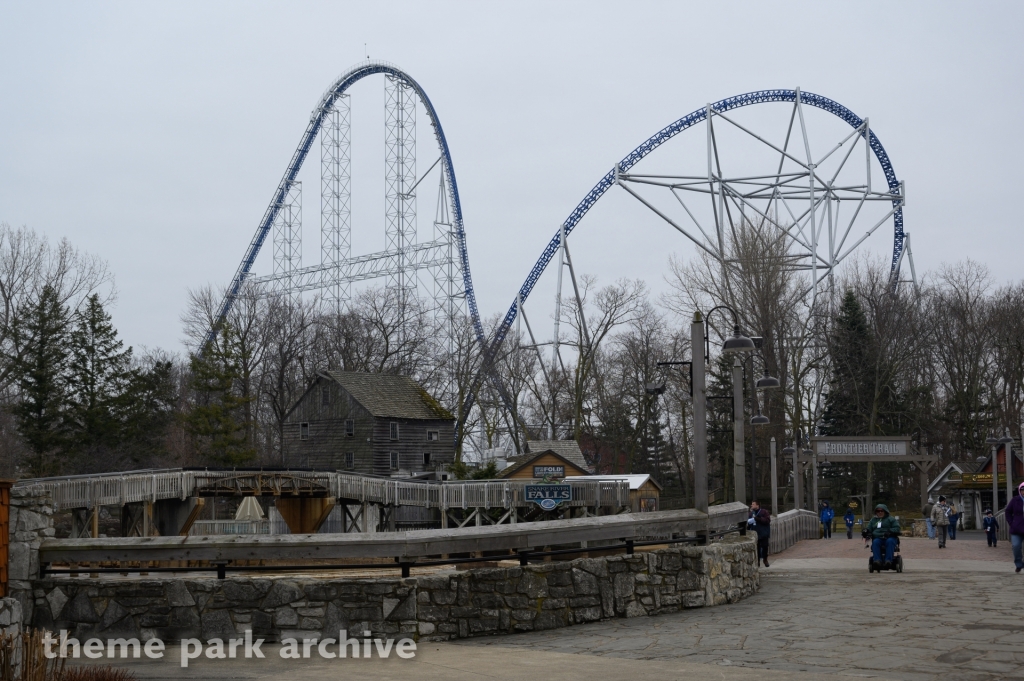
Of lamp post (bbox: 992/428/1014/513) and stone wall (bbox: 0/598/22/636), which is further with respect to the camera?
lamp post (bbox: 992/428/1014/513)

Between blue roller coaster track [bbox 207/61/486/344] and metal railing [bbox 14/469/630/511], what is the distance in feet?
69.4

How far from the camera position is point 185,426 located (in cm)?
5250

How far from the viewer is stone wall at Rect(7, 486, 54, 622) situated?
31.7ft

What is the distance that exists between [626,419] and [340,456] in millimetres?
19893

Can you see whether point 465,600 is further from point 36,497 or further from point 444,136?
point 444,136

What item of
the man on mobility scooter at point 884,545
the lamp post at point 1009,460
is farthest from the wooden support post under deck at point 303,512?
the man on mobility scooter at point 884,545

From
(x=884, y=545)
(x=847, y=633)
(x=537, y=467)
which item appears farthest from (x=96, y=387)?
(x=847, y=633)

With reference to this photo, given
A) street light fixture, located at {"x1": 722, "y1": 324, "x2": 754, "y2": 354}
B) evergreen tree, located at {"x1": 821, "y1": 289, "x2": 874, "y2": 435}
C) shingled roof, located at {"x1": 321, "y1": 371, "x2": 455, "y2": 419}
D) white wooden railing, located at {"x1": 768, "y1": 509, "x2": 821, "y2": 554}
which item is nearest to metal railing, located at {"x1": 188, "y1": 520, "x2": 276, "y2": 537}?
shingled roof, located at {"x1": 321, "y1": 371, "x2": 455, "y2": 419}

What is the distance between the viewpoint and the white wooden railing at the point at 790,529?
23984mm

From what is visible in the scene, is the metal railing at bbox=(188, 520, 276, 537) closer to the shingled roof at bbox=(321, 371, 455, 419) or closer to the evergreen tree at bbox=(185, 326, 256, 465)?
the evergreen tree at bbox=(185, 326, 256, 465)

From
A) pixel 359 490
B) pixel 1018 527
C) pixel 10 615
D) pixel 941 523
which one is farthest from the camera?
pixel 359 490

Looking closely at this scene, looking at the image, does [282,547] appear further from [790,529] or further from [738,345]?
[790,529]

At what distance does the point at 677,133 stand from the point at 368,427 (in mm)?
21765

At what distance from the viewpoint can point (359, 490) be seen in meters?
38.9
